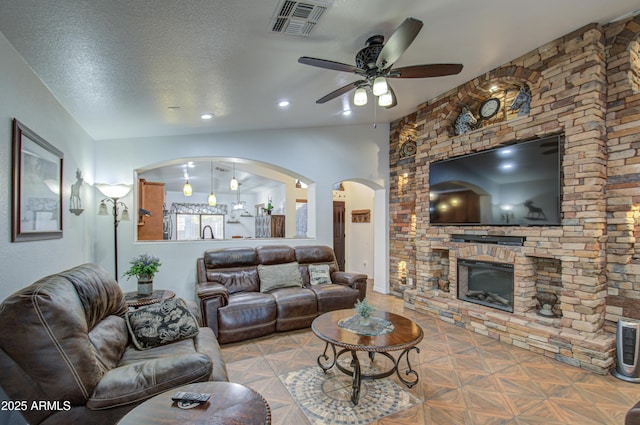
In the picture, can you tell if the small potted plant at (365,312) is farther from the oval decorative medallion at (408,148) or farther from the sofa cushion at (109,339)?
the oval decorative medallion at (408,148)

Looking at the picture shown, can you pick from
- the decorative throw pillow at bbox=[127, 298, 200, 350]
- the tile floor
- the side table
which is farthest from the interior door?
the decorative throw pillow at bbox=[127, 298, 200, 350]

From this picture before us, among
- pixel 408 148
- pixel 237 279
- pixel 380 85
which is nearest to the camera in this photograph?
pixel 380 85

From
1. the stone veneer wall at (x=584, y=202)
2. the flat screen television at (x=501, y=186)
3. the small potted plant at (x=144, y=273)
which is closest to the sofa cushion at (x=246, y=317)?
the small potted plant at (x=144, y=273)

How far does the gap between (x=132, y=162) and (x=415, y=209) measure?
14.2 ft

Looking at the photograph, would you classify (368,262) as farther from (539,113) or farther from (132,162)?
(132,162)

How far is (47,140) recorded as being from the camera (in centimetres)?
252

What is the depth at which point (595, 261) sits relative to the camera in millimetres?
2898

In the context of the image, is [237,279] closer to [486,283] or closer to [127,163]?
[127,163]

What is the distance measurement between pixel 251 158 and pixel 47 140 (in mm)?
2633

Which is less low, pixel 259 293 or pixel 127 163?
pixel 127 163

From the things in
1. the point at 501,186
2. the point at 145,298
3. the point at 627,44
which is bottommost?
the point at 145,298

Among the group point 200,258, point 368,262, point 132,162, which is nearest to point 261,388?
point 200,258

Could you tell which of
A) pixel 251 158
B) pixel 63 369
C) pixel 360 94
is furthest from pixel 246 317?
pixel 360 94

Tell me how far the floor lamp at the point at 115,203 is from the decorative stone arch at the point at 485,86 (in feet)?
14.5
